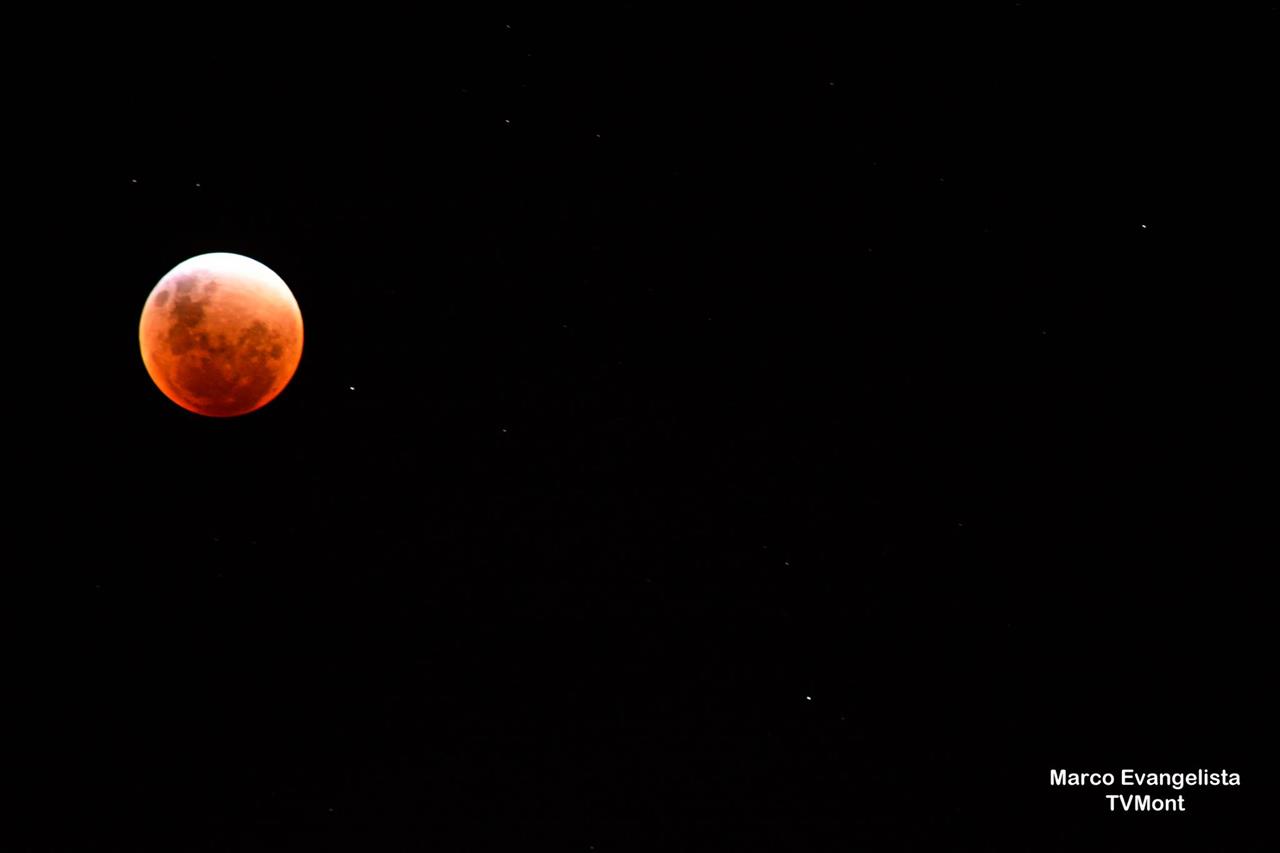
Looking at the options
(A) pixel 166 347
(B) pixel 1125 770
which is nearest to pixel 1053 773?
(B) pixel 1125 770

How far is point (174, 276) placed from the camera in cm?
514

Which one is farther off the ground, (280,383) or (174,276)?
(174,276)

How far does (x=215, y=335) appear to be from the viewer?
508 centimetres

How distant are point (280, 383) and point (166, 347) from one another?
509mm

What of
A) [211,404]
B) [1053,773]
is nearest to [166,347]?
[211,404]

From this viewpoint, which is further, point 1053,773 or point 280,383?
point 1053,773

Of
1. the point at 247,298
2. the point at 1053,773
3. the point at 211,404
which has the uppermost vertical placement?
A: the point at 247,298

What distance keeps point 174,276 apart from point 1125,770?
17.8ft

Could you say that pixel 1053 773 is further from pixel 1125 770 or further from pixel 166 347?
pixel 166 347

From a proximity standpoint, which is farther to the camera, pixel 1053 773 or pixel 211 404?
pixel 1053 773

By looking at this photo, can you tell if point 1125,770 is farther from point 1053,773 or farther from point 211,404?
point 211,404

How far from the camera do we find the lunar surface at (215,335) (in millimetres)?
5059

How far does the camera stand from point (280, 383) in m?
5.38

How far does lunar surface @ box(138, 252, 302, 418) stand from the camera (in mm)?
5059
